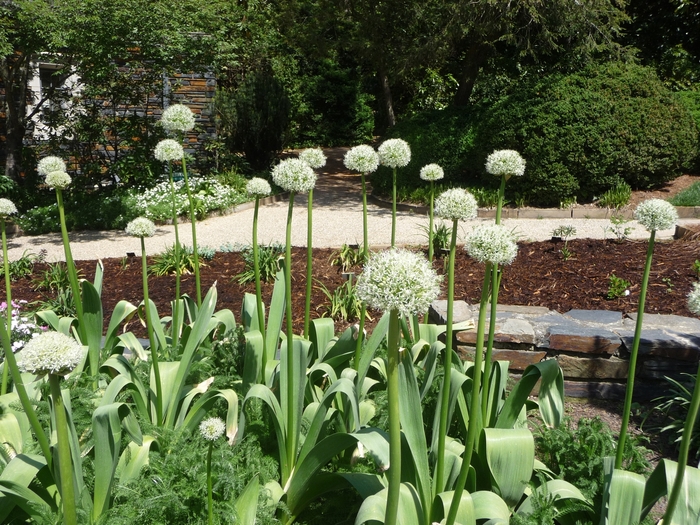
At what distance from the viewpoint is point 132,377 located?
277 cm

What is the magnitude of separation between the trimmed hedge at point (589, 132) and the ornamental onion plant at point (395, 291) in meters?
8.73

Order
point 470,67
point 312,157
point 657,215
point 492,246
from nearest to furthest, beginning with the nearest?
point 492,246, point 657,215, point 312,157, point 470,67

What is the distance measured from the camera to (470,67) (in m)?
12.2

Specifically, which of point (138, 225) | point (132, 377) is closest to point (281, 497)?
point (132, 377)

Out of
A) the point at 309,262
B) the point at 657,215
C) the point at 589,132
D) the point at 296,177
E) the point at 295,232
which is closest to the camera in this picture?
the point at 657,215

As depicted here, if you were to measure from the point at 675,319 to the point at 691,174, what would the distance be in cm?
831

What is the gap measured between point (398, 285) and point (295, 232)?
7.61 m

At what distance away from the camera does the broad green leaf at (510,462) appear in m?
2.34

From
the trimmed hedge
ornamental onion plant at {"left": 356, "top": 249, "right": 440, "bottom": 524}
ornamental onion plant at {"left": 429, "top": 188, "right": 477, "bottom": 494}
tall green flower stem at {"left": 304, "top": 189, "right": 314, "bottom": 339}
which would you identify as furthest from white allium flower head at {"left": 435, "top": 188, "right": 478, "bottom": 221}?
the trimmed hedge

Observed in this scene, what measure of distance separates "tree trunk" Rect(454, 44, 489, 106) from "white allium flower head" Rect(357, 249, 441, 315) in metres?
10.8

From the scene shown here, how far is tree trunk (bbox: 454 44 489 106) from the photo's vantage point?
468 inches

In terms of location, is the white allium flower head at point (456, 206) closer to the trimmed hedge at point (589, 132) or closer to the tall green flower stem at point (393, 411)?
the tall green flower stem at point (393, 411)

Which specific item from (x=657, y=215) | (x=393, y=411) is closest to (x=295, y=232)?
(x=657, y=215)

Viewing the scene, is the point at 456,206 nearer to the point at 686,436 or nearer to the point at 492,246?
the point at 492,246
